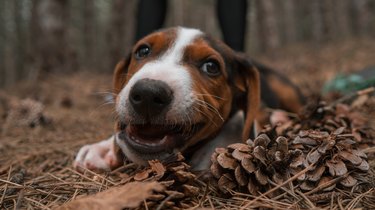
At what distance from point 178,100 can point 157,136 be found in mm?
257

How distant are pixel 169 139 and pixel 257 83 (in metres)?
0.86

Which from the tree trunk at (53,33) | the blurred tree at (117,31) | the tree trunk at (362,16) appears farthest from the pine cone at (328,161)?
the tree trunk at (362,16)

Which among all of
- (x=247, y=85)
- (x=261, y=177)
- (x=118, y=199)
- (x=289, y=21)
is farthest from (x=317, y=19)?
(x=118, y=199)

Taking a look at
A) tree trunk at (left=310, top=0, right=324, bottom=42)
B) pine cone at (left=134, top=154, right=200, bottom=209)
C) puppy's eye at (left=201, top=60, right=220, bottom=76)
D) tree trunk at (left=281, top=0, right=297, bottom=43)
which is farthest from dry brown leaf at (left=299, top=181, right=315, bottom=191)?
tree trunk at (left=281, top=0, right=297, bottom=43)

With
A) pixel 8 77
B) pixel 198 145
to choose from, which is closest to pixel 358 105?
pixel 198 145

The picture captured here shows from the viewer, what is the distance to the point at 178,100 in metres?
2.16

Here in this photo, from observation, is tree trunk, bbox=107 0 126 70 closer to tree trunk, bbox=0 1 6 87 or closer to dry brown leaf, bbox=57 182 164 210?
dry brown leaf, bbox=57 182 164 210

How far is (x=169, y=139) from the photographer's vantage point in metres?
2.25

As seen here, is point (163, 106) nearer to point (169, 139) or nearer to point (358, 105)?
point (169, 139)

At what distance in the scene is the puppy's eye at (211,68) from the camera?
2.62 m

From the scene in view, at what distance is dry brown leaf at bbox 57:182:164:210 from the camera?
4.56ft

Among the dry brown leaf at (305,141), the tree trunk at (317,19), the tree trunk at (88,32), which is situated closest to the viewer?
the dry brown leaf at (305,141)

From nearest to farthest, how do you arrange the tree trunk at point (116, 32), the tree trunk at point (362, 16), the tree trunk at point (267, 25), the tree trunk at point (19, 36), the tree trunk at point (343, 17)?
1. the tree trunk at point (116, 32)
2. the tree trunk at point (362, 16)
3. the tree trunk at point (267, 25)
4. the tree trunk at point (343, 17)
5. the tree trunk at point (19, 36)

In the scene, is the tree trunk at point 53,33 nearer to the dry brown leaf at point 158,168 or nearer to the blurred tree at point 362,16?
the dry brown leaf at point 158,168
